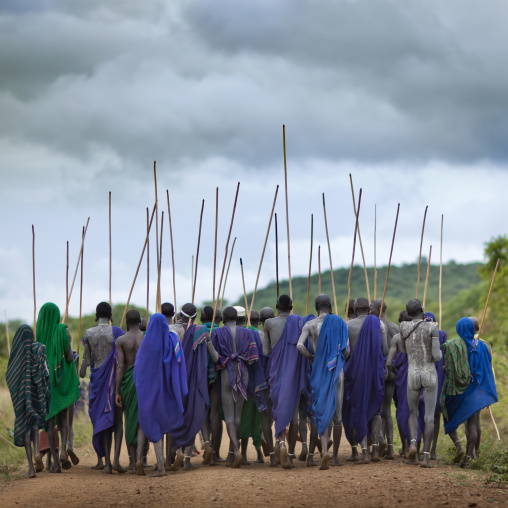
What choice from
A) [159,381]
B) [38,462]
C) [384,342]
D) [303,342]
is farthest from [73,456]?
[384,342]

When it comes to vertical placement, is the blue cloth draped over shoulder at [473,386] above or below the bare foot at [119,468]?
above

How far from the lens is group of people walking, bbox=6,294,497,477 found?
10320mm

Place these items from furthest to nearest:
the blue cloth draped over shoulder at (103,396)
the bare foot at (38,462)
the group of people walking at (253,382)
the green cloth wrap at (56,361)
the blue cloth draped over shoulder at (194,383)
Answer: the green cloth wrap at (56,361) → the blue cloth draped over shoulder at (103,396) → the blue cloth draped over shoulder at (194,383) → the bare foot at (38,462) → the group of people walking at (253,382)

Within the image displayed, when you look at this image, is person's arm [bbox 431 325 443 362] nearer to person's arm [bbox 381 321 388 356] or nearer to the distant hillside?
person's arm [bbox 381 321 388 356]

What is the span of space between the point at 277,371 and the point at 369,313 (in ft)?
5.39

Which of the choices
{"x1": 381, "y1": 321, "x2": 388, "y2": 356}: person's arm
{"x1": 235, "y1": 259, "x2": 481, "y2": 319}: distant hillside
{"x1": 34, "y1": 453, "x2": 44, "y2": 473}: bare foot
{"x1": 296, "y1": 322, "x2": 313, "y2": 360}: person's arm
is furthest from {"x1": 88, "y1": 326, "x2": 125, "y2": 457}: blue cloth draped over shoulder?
{"x1": 235, "y1": 259, "x2": 481, "y2": 319}: distant hillside

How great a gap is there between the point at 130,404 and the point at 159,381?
63 cm

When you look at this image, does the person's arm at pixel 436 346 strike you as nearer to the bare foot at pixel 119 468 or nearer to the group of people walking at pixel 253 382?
the group of people walking at pixel 253 382

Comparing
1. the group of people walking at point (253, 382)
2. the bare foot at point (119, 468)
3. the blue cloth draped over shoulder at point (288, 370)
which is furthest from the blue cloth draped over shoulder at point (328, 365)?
the bare foot at point (119, 468)

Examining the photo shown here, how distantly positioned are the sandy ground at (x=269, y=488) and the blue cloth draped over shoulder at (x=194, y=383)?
22.1 inches

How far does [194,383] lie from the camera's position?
1077 centimetres

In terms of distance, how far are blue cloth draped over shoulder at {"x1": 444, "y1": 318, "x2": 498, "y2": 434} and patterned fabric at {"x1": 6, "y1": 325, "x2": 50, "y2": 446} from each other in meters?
5.35

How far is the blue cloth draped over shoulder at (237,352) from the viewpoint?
35.4 feet

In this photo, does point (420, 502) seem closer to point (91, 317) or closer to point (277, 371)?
point (277, 371)
